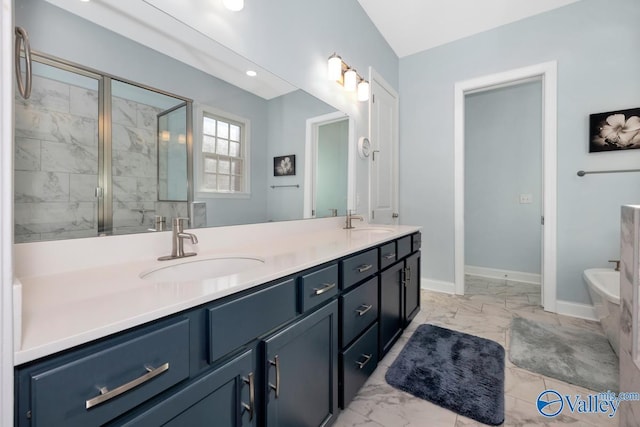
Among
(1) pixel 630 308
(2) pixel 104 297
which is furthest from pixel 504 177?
(2) pixel 104 297

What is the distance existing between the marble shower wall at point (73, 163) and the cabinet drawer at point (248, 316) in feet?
1.85

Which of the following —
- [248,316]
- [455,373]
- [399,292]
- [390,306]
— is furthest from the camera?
[399,292]

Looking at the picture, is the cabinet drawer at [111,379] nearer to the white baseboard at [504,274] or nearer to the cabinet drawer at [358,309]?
the cabinet drawer at [358,309]

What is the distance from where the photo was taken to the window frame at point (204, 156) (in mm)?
1208

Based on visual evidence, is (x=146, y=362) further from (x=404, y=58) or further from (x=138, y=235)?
(x=404, y=58)

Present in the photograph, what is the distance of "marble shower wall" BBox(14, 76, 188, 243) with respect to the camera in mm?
771

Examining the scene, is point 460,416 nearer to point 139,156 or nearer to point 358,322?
point 358,322

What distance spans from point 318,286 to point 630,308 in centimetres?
85

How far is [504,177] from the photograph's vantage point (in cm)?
363

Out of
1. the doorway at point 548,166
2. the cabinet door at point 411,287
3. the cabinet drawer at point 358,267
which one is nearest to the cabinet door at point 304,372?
the cabinet drawer at point 358,267

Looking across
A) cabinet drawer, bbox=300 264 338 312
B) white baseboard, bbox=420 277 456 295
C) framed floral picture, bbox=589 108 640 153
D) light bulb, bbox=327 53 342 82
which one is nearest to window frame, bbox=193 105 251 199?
cabinet drawer, bbox=300 264 338 312

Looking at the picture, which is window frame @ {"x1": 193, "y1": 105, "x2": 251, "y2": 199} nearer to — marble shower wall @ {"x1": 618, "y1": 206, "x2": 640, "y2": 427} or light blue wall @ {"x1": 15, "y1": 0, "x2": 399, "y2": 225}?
light blue wall @ {"x1": 15, "y1": 0, "x2": 399, "y2": 225}

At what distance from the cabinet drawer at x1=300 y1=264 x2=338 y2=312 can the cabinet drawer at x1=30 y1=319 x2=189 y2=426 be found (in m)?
0.43

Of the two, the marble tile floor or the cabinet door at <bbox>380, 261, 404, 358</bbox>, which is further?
the cabinet door at <bbox>380, 261, 404, 358</bbox>
